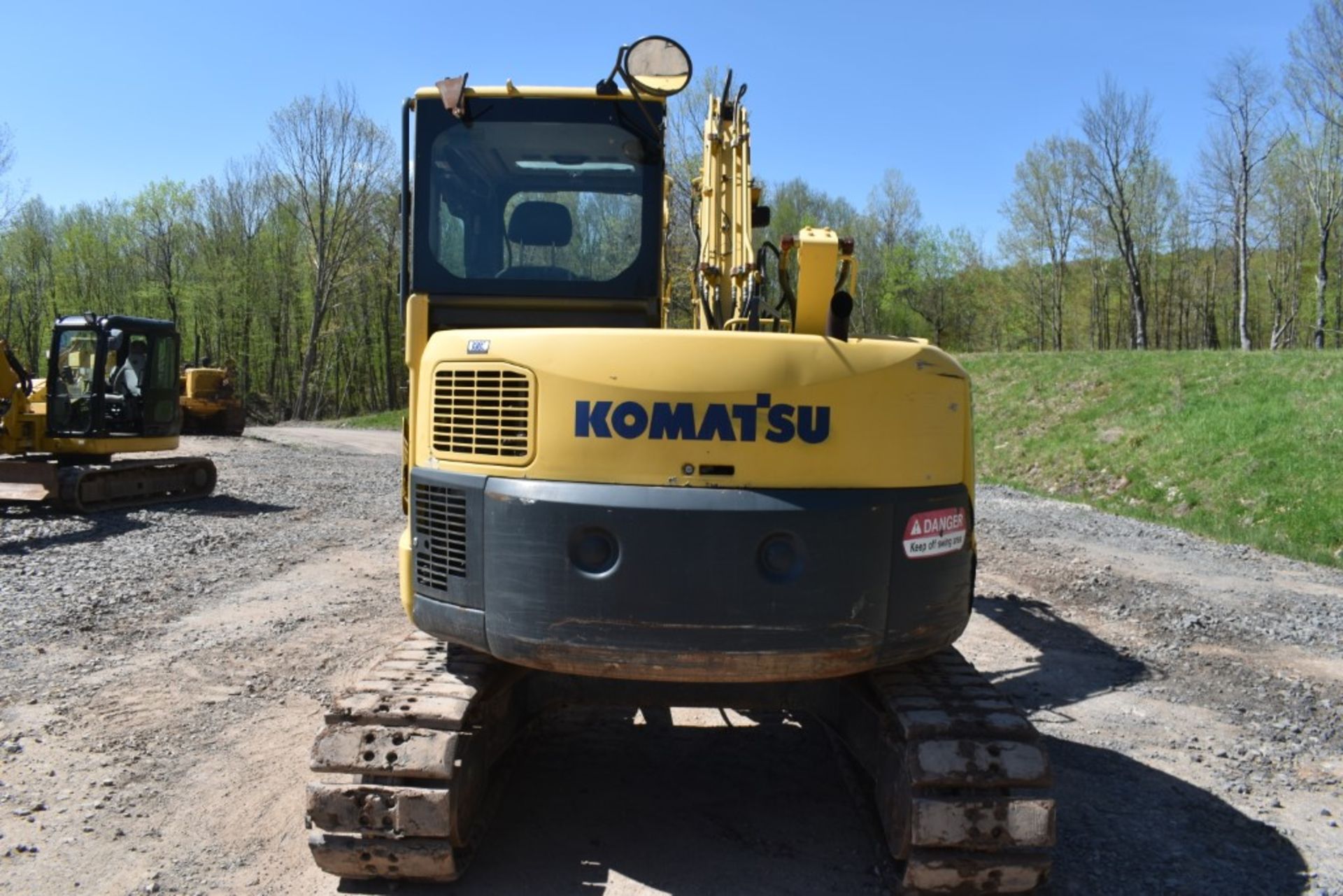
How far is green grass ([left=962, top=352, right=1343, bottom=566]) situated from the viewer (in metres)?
13.7

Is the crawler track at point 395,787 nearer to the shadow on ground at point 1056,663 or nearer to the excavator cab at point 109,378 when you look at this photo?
the shadow on ground at point 1056,663

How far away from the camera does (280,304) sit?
178ft

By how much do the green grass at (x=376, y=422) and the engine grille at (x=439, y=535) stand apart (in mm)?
32479

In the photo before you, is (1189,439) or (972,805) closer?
(972,805)

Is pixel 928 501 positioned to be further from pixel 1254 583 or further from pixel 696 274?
pixel 1254 583

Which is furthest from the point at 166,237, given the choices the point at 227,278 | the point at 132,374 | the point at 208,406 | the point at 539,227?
the point at 539,227

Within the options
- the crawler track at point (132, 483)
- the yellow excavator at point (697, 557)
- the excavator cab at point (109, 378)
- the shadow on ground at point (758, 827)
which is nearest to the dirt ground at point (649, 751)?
the shadow on ground at point (758, 827)

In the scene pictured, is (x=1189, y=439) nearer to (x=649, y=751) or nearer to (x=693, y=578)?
(x=649, y=751)

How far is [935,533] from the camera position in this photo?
3449 mm

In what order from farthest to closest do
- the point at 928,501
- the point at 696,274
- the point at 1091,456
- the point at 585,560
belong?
the point at 1091,456 → the point at 696,274 → the point at 928,501 → the point at 585,560

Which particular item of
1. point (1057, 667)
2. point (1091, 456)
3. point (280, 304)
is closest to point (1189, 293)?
point (1091, 456)

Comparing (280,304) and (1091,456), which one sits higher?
(280,304)

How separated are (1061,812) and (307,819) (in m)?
2.99

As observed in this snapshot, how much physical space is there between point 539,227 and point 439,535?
5.17 feet
